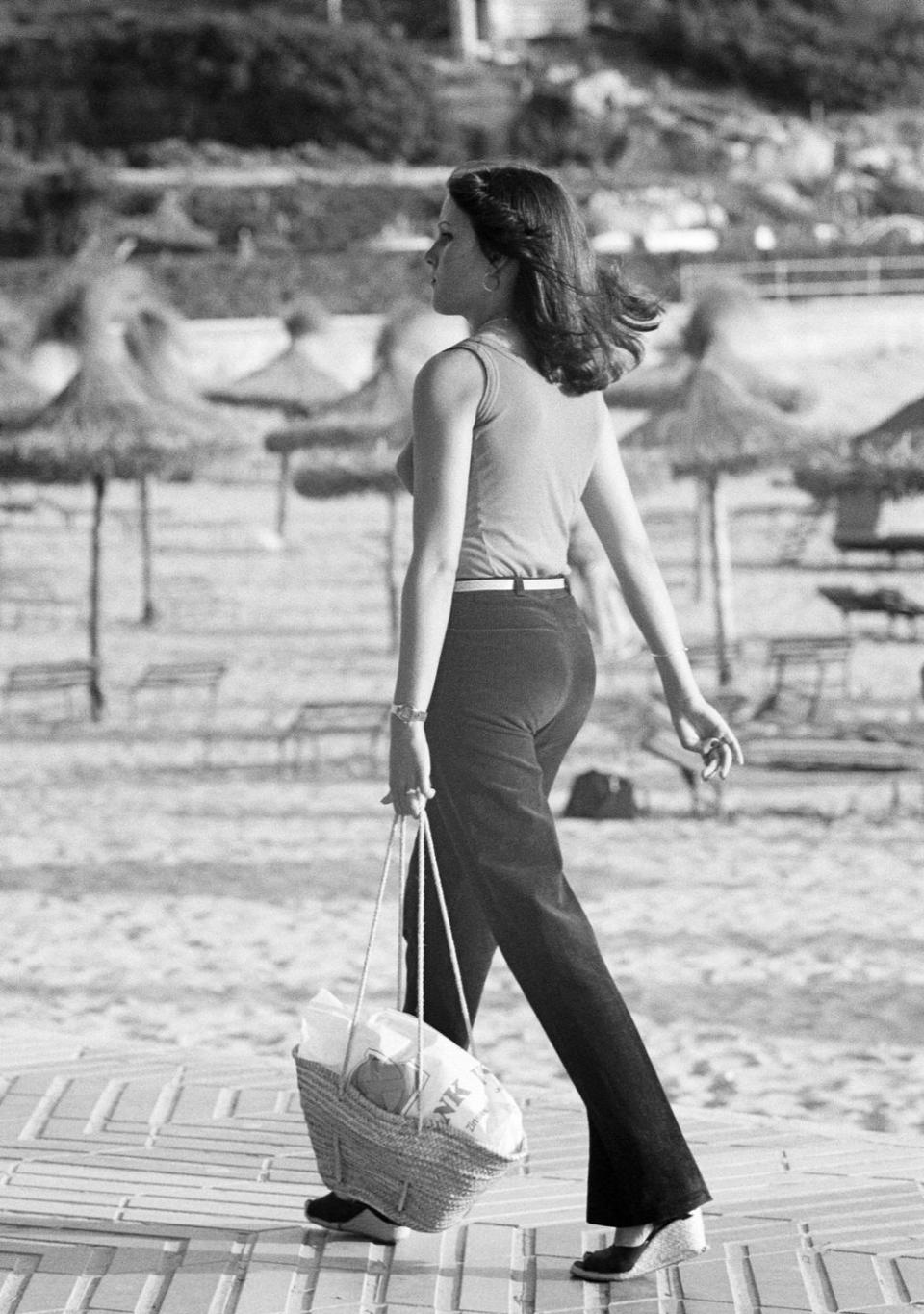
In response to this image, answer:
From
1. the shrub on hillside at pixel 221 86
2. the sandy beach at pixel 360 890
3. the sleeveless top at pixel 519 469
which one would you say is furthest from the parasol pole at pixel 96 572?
the shrub on hillside at pixel 221 86

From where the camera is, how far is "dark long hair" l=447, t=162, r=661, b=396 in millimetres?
3422

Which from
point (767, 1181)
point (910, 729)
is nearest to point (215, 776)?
point (910, 729)

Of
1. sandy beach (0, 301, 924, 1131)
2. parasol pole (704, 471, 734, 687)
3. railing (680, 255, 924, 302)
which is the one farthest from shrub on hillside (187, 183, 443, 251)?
parasol pole (704, 471, 734, 687)

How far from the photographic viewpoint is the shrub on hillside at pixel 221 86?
92500 millimetres

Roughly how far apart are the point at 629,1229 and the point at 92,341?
13.7 metres

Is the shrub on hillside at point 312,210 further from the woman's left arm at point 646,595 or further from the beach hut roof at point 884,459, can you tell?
the woman's left arm at point 646,595

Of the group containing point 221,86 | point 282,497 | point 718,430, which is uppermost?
point 718,430

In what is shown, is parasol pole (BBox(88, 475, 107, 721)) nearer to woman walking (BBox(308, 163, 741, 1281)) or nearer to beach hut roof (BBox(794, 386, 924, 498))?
beach hut roof (BBox(794, 386, 924, 498))

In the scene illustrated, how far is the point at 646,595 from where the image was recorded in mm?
3611

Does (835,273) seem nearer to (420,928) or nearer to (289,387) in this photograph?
(289,387)

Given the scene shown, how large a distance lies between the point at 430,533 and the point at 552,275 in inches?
17.0

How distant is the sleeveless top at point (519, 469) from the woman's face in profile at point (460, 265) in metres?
0.08

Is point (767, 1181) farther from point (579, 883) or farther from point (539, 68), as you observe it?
point (539, 68)

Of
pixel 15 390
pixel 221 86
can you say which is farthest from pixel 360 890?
pixel 221 86
